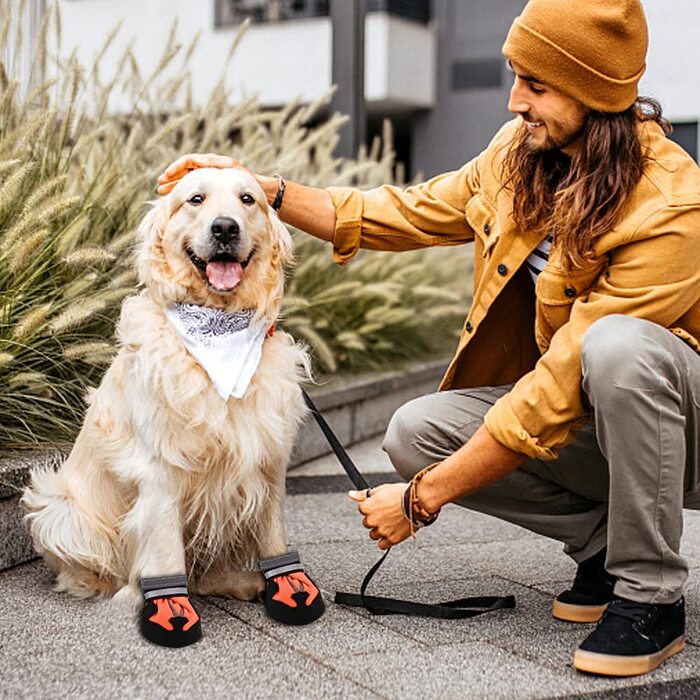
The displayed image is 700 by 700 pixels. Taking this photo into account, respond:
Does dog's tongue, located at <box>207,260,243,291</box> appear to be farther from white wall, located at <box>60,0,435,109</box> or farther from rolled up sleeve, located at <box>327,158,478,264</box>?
white wall, located at <box>60,0,435,109</box>

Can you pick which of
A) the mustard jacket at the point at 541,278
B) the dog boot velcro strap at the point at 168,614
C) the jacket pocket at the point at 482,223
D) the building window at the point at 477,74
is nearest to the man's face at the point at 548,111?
the mustard jacket at the point at 541,278

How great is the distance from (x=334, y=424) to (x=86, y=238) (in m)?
1.62

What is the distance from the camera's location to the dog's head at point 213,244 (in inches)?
106

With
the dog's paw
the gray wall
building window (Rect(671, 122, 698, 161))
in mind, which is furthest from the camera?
the gray wall

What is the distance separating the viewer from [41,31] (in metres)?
4.09

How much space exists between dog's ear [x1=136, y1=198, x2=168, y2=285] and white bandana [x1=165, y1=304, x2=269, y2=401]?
0.12m

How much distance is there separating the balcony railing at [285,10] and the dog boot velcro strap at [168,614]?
13.4 m

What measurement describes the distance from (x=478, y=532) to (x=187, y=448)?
1475mm

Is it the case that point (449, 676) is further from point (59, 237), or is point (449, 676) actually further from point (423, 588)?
point (59, 237)

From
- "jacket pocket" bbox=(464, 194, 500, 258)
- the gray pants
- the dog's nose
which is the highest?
the dog's nose

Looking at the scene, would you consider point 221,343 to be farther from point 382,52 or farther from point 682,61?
point 382,52

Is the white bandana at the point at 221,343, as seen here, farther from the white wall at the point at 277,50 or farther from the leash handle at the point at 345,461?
the white wall at the point at 277,50

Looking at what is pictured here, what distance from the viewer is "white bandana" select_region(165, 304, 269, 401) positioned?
269 centimetres

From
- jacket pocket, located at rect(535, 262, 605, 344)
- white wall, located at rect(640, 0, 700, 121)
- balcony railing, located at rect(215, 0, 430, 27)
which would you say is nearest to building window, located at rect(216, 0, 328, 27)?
balcony railing, located at rect(215, 0, 430, 27)
